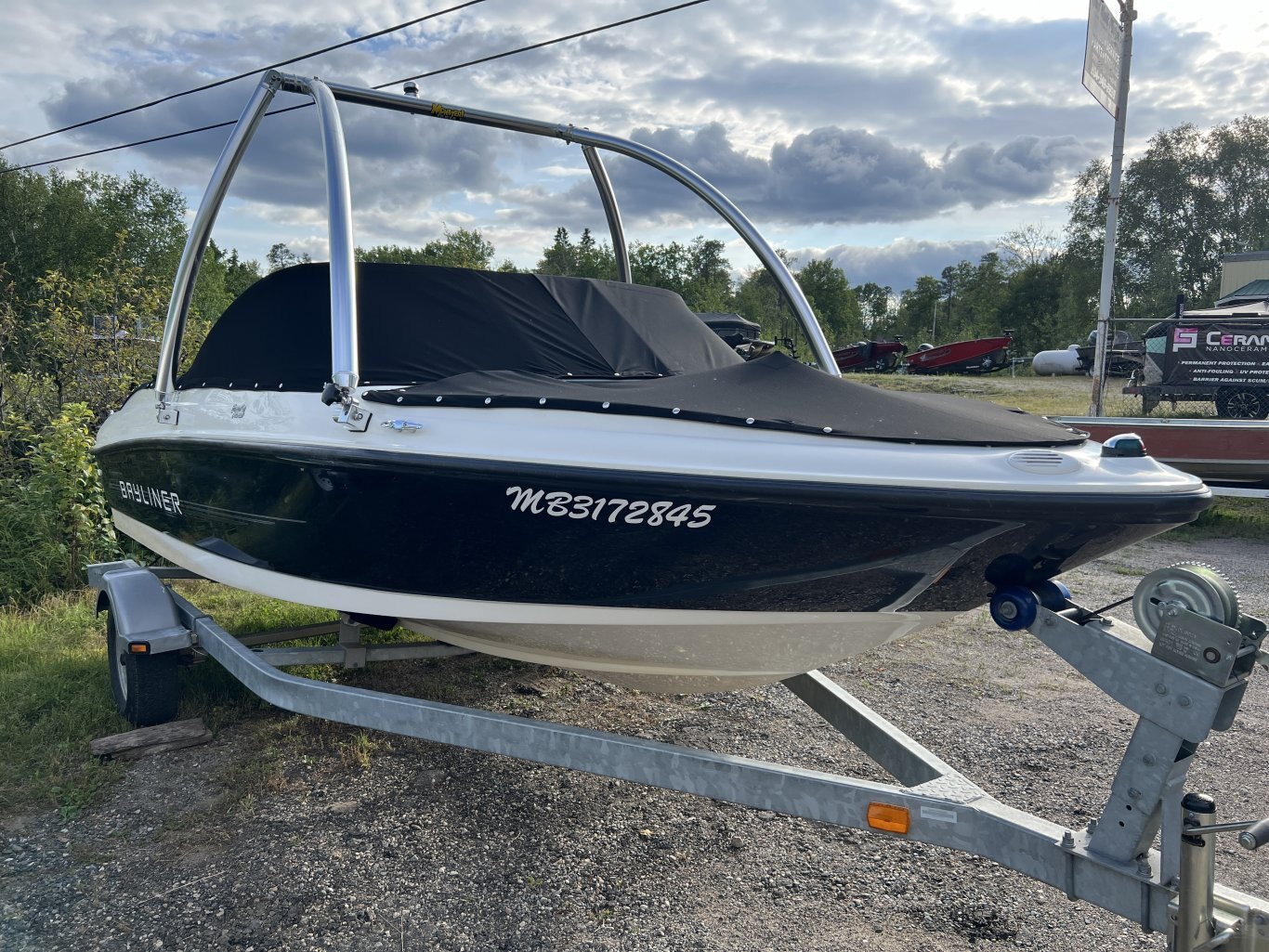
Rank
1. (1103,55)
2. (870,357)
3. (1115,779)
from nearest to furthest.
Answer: (1115,779)
(1103,55)
(870,357)

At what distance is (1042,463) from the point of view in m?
2.14

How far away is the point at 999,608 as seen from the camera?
85.6 inches

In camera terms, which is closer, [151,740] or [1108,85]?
[151,740]

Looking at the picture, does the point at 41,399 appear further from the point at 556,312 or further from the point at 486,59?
the point at 556,312

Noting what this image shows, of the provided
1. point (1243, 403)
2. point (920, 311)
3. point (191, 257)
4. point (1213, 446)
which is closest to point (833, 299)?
point (920, 311)

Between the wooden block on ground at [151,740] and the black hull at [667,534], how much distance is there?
3.21ft

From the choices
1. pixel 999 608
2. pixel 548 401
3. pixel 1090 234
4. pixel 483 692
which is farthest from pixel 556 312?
pixel 1090 234

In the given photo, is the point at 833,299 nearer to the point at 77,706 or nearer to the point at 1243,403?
the point at 1243,403

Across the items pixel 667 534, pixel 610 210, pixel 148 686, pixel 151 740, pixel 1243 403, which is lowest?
pixel 151 740

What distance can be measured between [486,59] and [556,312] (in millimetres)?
6376

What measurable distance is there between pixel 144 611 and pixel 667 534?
225 centimetres

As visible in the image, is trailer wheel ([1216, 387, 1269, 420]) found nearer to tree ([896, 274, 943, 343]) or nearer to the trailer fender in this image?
the trailer fender

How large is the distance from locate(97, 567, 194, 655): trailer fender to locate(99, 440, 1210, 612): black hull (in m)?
0.79

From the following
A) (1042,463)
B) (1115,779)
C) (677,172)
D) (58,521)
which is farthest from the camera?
(58,521)
